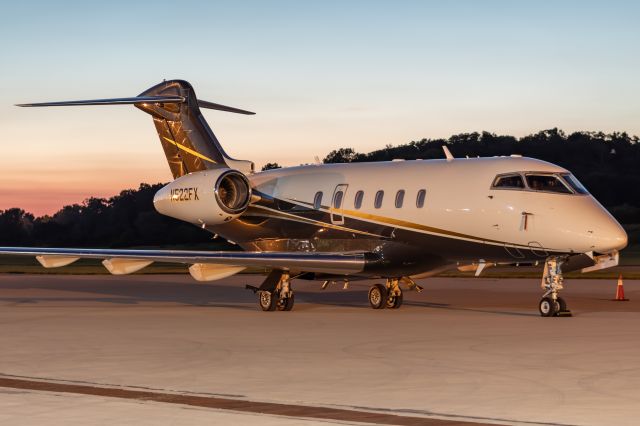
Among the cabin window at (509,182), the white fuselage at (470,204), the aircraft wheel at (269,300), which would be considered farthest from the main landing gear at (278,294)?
the cabin window at (509,182)

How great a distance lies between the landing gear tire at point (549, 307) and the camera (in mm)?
21375

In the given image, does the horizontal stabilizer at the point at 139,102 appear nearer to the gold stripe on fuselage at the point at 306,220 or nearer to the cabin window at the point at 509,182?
the gold stripe on fuselage at the point at 306,220

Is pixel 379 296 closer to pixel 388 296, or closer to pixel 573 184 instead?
pixel 388 296

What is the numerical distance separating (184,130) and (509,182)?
9.50m

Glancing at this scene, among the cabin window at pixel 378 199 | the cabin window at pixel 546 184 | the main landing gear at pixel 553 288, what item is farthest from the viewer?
the cabin window at pixel 378 199

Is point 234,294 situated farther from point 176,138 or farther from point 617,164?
point 617,164

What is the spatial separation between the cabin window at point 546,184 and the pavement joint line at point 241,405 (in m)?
12.0

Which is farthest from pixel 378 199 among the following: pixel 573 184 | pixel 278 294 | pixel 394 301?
pixel 573 184

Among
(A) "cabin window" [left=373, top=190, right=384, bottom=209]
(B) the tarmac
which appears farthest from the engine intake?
(A) "cabin window" [left=373, top=190, right=384, bottom=209]

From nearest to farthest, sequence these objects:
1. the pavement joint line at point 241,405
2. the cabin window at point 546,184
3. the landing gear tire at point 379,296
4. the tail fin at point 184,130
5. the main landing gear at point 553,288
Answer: the pavement joint line at point 241,405, the main landing gear at point 553,288, the cabin window at point 546,184, the landing gear tire at point 379,296, the tail fin at point 184,130

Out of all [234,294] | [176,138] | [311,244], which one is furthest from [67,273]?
[311,244]

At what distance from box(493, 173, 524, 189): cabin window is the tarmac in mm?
2542

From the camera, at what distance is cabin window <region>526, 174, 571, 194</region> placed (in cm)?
2162

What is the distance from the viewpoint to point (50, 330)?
19.2 m
